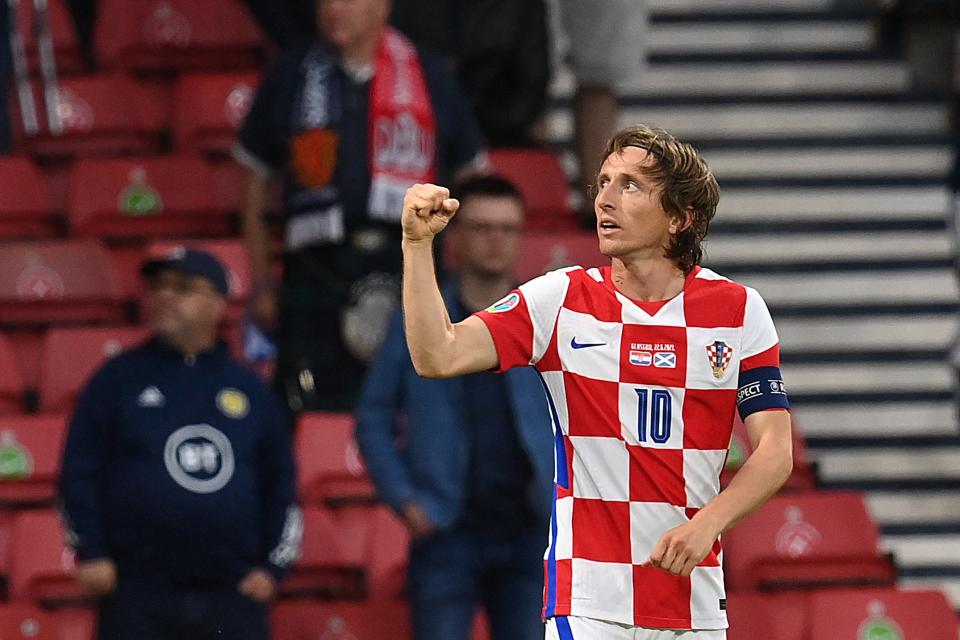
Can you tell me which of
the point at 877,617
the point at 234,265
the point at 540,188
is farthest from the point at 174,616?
the point at 540,188

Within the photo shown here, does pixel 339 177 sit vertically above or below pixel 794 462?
above

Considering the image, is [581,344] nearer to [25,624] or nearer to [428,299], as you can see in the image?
[428,299]

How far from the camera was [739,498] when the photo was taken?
13.0 feet

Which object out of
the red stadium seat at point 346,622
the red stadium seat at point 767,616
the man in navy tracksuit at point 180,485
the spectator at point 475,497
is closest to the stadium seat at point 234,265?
the man in navy tracksuit at point 180,485

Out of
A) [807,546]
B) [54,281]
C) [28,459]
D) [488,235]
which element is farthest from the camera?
[54,281]

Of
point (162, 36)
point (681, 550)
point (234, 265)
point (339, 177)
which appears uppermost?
point (162, 36)

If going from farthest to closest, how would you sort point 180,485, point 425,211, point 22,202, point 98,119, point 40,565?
point 98,119 → point 22,202 → point 40,565 → point 180,485 → point 425,211

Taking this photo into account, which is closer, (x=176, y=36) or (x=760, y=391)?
(x=760, y=391)

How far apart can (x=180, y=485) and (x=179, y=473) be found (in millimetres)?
40

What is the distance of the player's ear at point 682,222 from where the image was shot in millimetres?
4172

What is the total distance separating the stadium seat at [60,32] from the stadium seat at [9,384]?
2.11 meters

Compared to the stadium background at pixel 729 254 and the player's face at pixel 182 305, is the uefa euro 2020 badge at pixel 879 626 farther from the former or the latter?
the player's face at pixel 182 305

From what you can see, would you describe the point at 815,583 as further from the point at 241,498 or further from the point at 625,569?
the point at 625,569

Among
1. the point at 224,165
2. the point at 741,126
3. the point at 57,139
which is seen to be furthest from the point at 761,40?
the point at 57,139
